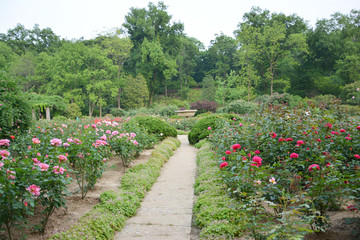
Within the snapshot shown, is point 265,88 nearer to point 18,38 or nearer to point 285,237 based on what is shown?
point 285,237

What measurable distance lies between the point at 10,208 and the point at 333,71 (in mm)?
36168

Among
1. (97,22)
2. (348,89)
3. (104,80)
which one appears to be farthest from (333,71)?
(97,22)

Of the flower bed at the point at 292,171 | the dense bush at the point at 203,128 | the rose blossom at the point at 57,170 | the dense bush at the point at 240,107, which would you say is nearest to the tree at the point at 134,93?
the dense bush at the point at 240,107

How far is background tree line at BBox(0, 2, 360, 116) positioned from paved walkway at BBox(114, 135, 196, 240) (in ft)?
63.2

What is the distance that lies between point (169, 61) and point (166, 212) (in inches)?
1168

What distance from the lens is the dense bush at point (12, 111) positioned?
14.8 ft

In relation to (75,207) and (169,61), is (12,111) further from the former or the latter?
(169,61)

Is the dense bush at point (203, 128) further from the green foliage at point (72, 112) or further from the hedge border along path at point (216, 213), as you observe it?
the green foliage at point (72, 112)

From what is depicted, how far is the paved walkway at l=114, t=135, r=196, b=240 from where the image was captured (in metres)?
3.03

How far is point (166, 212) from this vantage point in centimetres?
370

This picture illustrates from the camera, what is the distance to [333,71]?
1225 inches

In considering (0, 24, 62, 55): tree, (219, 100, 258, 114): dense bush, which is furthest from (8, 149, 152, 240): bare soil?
(0, 24, 62, 55): tree

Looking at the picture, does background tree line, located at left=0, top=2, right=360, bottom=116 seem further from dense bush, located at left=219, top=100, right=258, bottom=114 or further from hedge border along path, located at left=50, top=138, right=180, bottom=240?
hedge border along path, located at left=50, top=138, right=180, bottom=240

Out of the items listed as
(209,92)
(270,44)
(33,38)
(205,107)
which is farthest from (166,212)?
(33,38)
